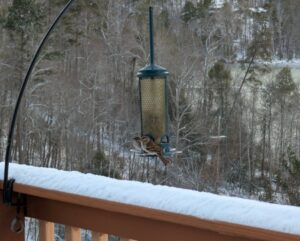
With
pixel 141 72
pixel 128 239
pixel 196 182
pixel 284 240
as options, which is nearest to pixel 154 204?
pixel 128 239

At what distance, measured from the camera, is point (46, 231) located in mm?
1142

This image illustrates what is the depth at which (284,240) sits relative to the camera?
2.55 ft

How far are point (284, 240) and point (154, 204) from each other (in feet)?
0.79

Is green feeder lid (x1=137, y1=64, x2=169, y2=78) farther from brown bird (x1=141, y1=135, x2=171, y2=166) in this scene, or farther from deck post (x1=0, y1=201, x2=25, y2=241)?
deck post (x1=0, y1=201, x2=25, y2=241)

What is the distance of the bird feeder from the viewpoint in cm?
264

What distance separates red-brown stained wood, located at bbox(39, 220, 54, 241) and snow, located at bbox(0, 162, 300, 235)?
0.09 meters

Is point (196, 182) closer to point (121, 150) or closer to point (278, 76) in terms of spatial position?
point (121, 150)

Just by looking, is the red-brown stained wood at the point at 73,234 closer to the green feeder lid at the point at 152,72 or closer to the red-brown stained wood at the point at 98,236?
the red-brown stained wood at the point at 98,236


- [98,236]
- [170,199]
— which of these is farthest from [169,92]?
[170,199]

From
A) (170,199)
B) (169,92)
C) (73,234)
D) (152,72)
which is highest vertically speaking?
(152,72)

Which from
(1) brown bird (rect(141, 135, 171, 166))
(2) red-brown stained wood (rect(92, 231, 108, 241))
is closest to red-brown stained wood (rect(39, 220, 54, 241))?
(2) red-brown stained wood (rect(92, 231, 108, 241))

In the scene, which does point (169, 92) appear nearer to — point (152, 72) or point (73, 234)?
point (152, 72)

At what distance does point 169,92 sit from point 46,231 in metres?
12.6

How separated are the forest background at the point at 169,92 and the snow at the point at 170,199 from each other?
1147cm
